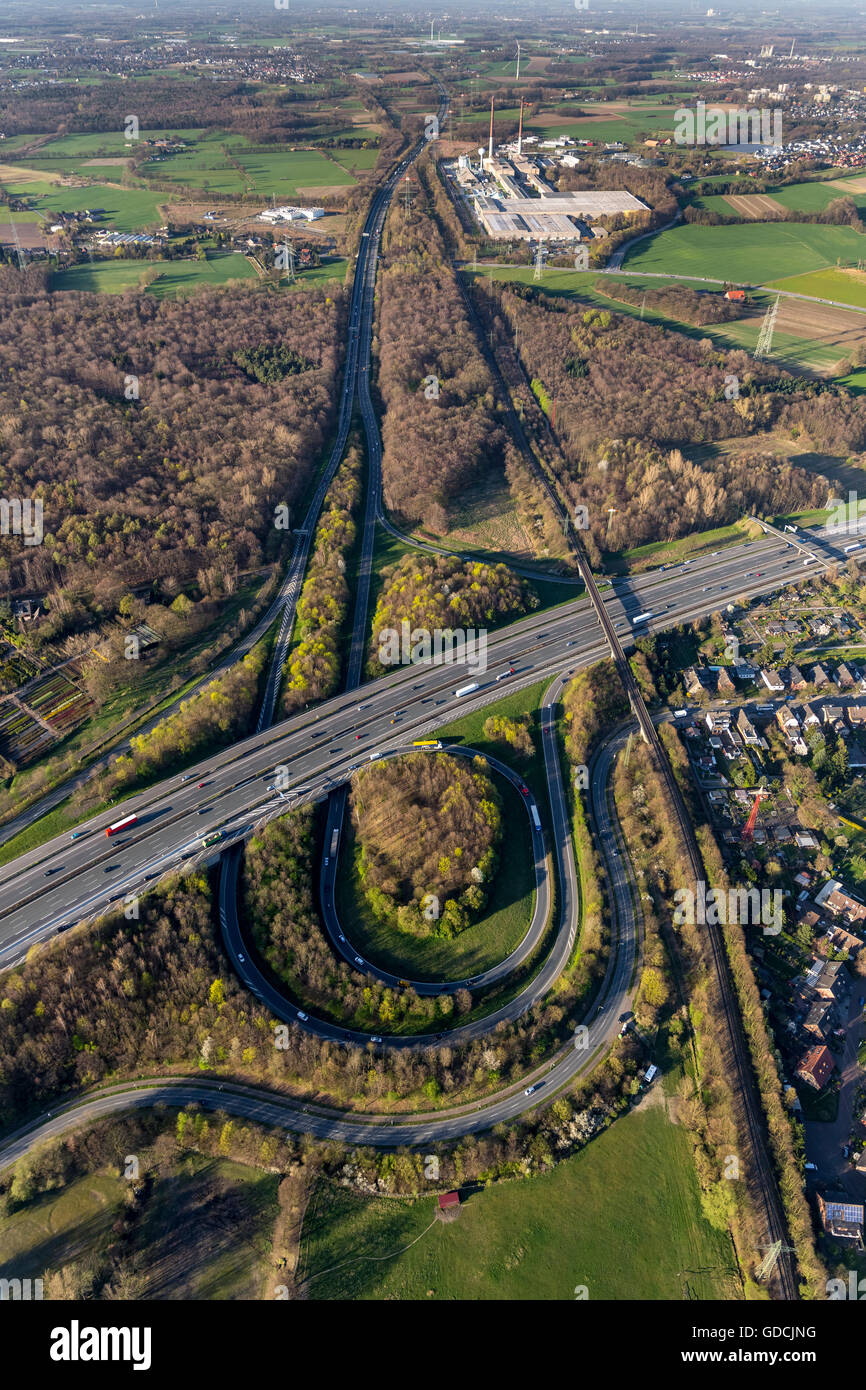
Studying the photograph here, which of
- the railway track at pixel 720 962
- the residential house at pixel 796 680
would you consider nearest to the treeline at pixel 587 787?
the railway track at pixel 720 962

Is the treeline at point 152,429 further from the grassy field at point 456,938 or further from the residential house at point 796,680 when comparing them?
the residential house at point 796,680

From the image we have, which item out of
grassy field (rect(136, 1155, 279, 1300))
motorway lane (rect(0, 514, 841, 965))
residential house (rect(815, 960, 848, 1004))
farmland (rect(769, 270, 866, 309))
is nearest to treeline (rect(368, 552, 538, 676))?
motorway lane (rect(0, 514, 841, 965))

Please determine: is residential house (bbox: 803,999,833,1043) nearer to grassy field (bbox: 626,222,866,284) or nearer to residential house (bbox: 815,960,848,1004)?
residential house (bbox: 815,960,848,1004)

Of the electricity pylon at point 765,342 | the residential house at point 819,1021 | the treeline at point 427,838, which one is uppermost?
the electricity pylon at point 765,342

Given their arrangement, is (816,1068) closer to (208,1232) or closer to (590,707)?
(590,707)

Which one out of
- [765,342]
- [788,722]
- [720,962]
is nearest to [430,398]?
[765,342]

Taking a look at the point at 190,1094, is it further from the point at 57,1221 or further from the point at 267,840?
the point at 267,840

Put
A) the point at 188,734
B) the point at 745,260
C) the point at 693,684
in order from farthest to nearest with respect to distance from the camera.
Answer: the point at 745,260 → the point at 693,684 → the point at 188,734
